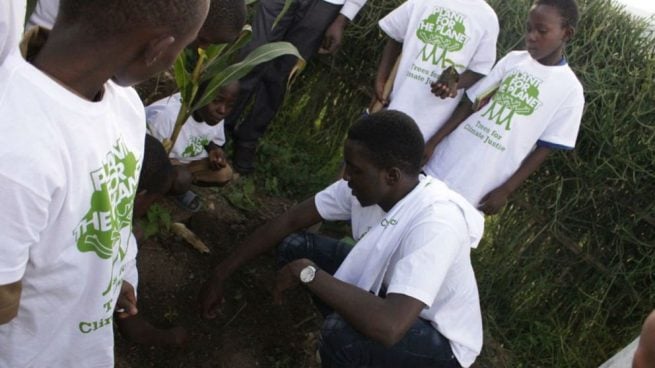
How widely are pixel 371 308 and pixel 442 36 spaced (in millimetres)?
1580

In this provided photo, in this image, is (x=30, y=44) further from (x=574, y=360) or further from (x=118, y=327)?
(x=574, y=360)

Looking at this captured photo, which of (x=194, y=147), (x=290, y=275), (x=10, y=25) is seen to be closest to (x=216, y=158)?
(x=194, y=147)

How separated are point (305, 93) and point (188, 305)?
189 centimetres

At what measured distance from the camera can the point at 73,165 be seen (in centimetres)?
113

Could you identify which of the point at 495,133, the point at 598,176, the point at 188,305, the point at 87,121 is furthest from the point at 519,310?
the point at 87,121

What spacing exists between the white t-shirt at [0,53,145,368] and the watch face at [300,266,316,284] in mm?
677

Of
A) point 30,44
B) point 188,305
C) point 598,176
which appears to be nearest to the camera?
point 30,44

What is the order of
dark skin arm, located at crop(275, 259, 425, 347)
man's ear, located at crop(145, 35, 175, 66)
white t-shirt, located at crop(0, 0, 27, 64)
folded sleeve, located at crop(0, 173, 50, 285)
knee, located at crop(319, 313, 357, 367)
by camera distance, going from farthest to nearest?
knee, located at crop(319, 313, 357, 367), dark skin arm, located at crop(275, 259, 425, 347), white t-shirt, located at crop(0, 0, 27, 64), man's ear, located at crop(145, 35, 175, 66), folded sleeve, located at crop(0, 173, 50, 285)

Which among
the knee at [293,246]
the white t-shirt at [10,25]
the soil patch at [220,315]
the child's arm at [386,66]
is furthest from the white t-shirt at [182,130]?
the white t-shirt at [10,25]

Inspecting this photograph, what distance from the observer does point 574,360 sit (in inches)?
129

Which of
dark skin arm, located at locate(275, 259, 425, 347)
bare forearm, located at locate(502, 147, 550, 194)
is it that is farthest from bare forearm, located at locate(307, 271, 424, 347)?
bare forearm, located at locate(502, 147, 550, 194)

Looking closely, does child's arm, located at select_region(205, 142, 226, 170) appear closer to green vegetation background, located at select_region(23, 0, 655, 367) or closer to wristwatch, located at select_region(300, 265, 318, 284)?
green vegetation background, located at select_region(23, 0, 655, 367)

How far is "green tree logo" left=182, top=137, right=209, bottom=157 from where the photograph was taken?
2.86 m

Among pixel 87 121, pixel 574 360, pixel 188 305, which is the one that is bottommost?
pixel 574 360
